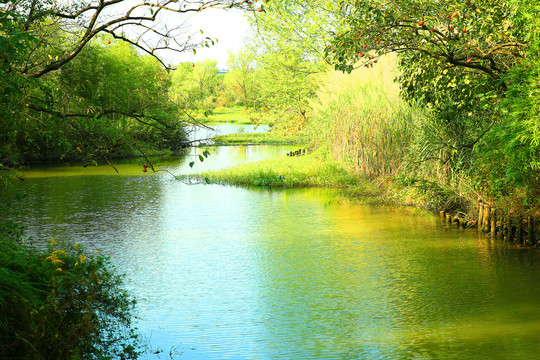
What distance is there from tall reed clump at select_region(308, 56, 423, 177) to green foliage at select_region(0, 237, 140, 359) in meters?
7.58

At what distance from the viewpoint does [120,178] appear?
15812mm

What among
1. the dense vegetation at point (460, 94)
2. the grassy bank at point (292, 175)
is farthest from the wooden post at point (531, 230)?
the grassy bank at point (292, 175)

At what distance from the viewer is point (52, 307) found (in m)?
3.63

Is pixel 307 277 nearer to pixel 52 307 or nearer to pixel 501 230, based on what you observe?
pixel 501 230

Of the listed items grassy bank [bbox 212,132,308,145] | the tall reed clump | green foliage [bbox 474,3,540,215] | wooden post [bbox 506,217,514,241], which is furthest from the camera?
grassy bank [bbox 212,132,308,145]

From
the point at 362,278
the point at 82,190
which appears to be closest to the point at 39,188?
the point at 82,190

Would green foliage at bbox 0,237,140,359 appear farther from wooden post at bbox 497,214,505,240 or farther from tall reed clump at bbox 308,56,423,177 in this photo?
tall reed clump at bbox 308,56,423,177

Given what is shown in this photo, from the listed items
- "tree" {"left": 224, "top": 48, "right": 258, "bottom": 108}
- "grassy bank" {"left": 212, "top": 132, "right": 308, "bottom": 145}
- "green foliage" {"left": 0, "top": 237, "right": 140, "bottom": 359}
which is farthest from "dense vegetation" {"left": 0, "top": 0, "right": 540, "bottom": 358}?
"tree" {"left": 224, "top": 48, "right": 258, "bottom": 108}

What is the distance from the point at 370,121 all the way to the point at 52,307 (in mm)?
9074

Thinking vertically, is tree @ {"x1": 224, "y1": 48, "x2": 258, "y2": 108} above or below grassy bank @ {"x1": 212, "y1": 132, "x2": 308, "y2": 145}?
above

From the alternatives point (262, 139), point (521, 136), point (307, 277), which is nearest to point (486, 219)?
point (521, 136)

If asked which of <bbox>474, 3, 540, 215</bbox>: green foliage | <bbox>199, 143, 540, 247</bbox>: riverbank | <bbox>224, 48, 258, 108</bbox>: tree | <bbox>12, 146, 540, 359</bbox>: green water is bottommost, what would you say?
<bbox>12, 146, 540, 359</bbox>: green water

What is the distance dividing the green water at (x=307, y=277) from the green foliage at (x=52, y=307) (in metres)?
0.78

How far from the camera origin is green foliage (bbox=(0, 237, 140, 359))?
342 cm
